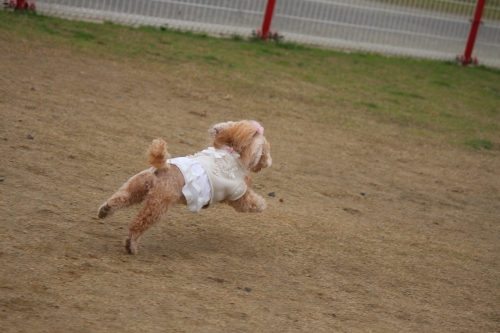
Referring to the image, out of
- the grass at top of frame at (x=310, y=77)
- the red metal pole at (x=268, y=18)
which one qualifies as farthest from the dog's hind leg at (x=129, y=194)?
the red metal pole at (x=268, y=18)

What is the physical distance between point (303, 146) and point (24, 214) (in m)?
3.38

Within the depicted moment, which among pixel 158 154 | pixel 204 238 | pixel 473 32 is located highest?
pixel 473 32

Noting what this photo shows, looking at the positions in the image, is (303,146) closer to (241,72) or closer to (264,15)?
(241,72)

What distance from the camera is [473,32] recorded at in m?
13.0

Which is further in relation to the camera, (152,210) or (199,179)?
(199,179)

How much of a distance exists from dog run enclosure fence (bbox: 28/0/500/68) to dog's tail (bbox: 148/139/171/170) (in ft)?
21.6

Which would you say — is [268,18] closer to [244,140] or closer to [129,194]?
[244,140]

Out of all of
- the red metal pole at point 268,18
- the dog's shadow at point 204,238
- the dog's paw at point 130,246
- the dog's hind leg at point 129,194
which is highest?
the red metal pole at point 268,18

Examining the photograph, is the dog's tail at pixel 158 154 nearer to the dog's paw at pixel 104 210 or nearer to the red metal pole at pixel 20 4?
the dog's paw at pixel 104 210

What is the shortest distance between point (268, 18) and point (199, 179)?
7712 mm

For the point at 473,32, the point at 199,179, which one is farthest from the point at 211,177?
the point at 473,32

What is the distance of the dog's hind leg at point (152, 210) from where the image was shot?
386cm

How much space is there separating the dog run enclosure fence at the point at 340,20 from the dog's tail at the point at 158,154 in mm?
6574

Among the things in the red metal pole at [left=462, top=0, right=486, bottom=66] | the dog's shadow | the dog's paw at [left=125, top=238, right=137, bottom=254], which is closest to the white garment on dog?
the dog's shadow
